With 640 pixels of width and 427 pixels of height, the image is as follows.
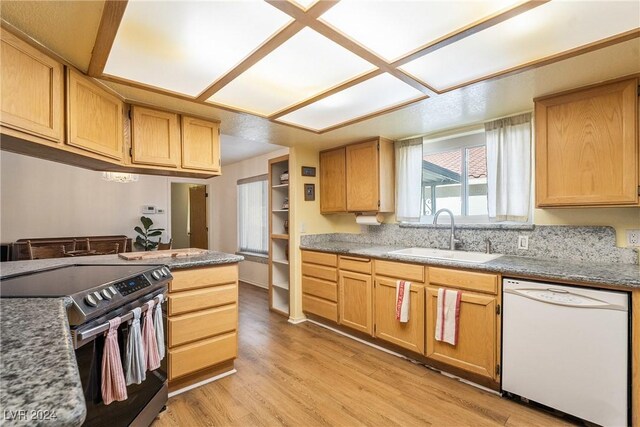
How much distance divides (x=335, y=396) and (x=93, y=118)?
2.41m

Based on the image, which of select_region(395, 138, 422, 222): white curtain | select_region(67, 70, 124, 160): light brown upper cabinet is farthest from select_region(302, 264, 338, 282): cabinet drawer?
select_region(67, 70, 124, 160): light brown upper cabinet

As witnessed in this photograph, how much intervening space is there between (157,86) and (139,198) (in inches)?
158

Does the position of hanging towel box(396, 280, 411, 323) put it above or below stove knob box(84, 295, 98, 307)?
below

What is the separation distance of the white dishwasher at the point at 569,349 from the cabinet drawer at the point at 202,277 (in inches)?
78.6

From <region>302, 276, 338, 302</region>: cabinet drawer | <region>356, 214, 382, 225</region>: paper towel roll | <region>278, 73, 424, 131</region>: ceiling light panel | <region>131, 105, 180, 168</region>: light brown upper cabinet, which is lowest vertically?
<region>302, 276, 338, 302</region>: cabinet drawer

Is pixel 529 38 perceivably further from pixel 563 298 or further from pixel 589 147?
pixel 563 298

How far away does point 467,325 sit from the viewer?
2104mm

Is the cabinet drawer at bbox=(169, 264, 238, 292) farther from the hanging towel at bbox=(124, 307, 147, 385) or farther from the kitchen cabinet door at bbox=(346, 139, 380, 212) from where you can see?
the kitchen cabinet door at bbox=(346, 139, 380, 212)

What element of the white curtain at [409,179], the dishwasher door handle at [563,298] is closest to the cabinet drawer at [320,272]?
the white curtain at [409,179]

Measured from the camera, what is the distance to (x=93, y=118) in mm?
1792

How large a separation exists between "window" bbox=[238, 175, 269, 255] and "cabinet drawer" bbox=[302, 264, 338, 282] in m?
1.76

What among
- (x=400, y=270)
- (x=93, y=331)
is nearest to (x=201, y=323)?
(x=93, y=331)

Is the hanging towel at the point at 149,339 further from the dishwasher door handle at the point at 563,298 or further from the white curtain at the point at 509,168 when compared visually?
the white curtain at the point at 509,168

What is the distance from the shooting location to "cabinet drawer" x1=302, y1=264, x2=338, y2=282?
3.09 meters
